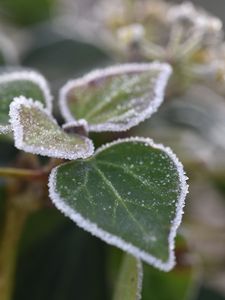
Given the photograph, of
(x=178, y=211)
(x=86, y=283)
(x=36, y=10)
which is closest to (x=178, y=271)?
(x=86, y=283)

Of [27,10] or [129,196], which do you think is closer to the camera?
[129,196]

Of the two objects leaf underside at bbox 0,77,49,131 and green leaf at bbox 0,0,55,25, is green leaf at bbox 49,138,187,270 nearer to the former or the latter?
leaf underside at bbox 0,77,49,131

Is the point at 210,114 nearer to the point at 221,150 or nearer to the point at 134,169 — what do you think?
the point at 221,150

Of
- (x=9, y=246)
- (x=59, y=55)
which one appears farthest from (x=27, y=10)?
(x=9, y=246)

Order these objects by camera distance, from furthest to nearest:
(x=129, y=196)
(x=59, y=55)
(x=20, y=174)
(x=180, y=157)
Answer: (x=59, y=55), (x=180, y=157), (x=20, y=174), (x=129, y=196)

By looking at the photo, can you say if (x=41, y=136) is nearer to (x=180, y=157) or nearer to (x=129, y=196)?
(x=129, y=196)

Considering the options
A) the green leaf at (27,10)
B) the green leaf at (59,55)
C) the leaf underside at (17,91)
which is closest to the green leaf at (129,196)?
the leaf underside at (17,91)

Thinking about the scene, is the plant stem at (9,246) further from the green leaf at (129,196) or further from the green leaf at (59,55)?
the green leaf at (59,55)
